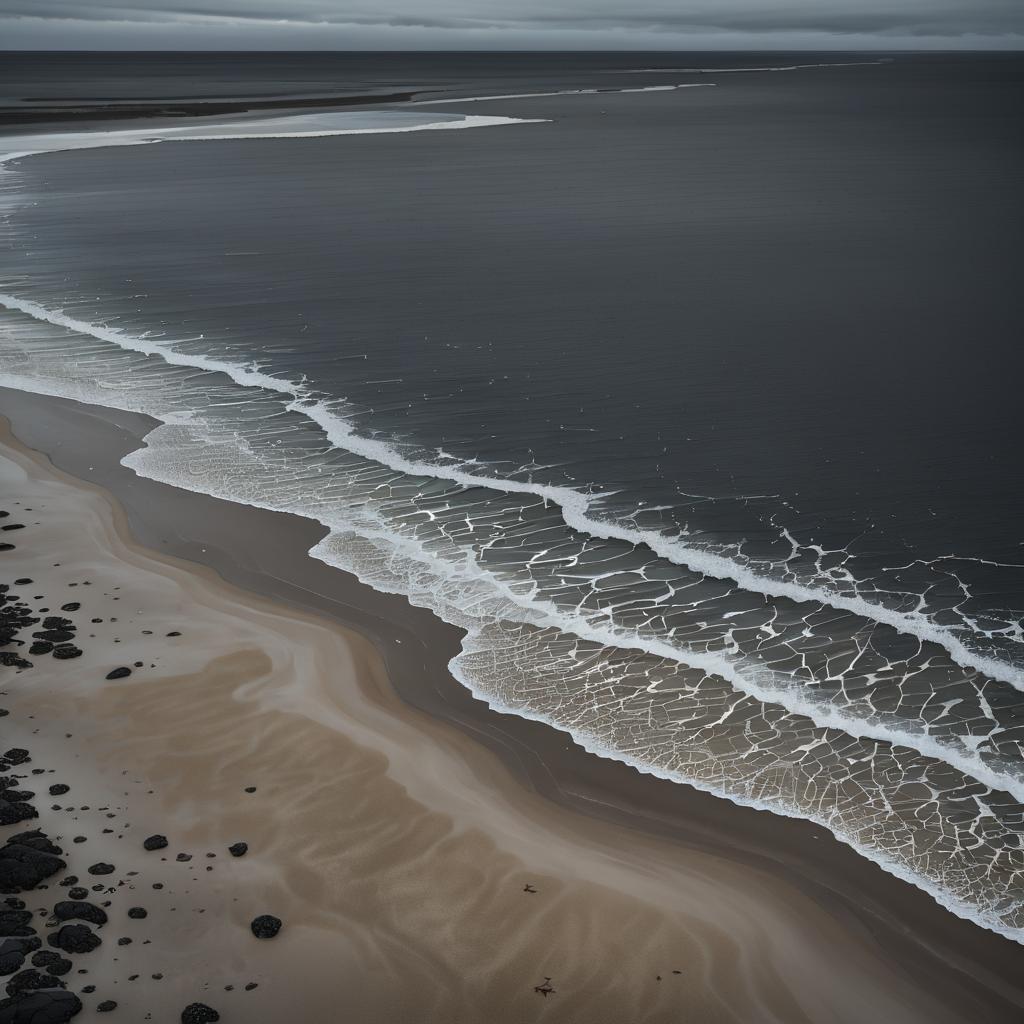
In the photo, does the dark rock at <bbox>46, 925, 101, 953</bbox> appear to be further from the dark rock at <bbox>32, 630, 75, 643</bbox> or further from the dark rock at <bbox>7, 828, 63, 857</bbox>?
the dark rock at <bbox>32, 630, 75, 643</bbox>

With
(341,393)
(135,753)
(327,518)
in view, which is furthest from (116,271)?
(135,753)

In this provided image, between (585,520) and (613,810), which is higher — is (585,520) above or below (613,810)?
below

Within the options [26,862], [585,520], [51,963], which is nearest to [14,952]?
[51,963]

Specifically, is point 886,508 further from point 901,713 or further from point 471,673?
point 471,673

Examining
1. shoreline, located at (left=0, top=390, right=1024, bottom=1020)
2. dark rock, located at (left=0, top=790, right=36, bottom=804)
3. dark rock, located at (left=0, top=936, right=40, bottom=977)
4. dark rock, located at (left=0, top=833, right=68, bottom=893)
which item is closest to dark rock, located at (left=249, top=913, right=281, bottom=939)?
dark rock, located at (left=0, top=936, right=40, bottom=977)

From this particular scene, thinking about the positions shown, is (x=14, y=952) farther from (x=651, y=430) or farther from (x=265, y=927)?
(x=651, y=430)

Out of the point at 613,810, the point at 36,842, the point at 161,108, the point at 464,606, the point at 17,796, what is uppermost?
the point at 36,842
